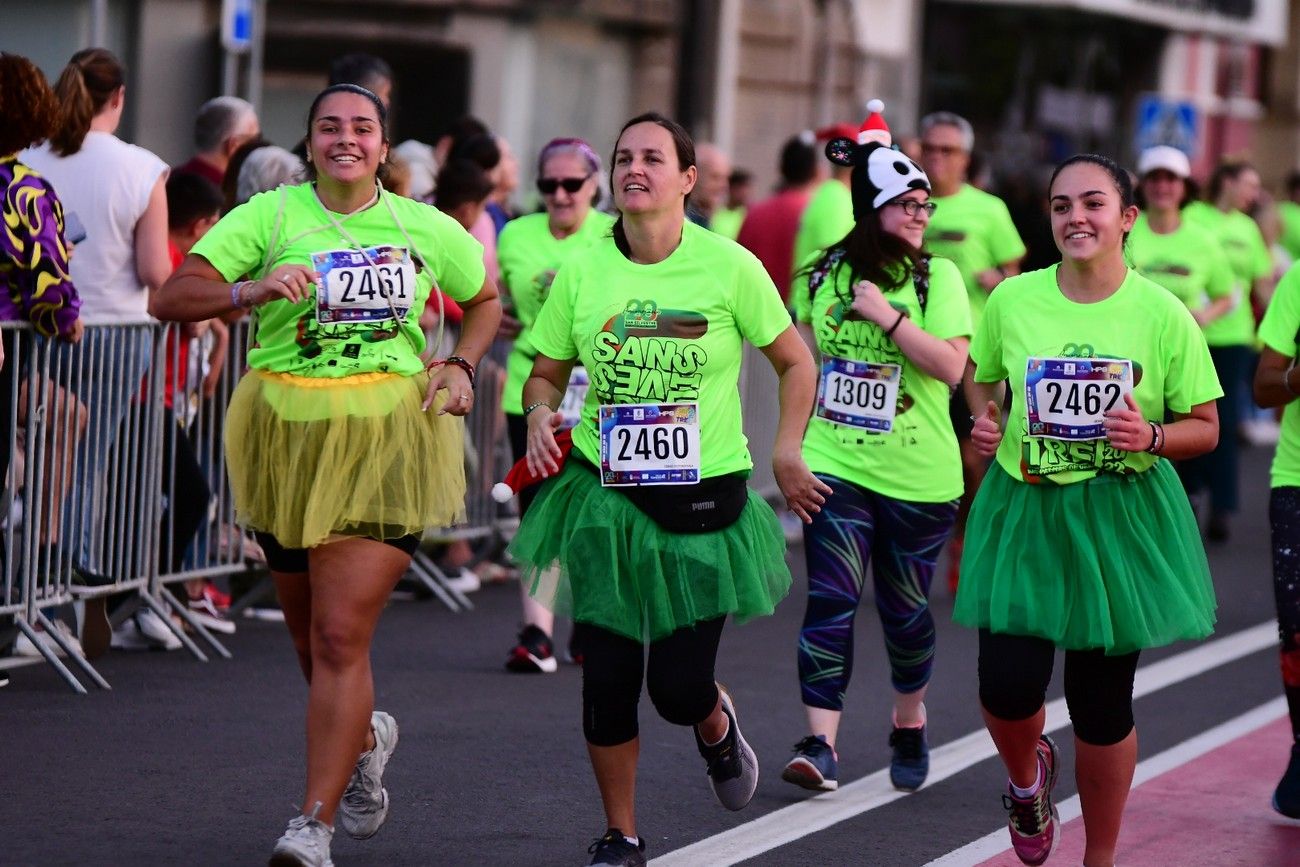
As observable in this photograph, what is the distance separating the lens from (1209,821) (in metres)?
7.24

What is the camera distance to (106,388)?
8719mm

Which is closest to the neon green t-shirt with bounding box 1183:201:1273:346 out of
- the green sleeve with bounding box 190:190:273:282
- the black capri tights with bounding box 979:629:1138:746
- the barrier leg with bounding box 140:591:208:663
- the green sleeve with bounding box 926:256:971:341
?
the green sleeve with bounding box 926:256:971:341

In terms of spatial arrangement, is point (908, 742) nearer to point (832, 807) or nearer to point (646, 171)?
point (832, 807)

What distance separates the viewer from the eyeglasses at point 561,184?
9508 mm

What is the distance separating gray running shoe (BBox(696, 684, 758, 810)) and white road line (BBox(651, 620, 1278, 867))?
0.15 meters

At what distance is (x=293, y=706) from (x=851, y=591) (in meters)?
2.08

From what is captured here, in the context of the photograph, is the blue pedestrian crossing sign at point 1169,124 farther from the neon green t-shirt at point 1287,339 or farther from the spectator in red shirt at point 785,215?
the neon green t-shirt at point 1287,339

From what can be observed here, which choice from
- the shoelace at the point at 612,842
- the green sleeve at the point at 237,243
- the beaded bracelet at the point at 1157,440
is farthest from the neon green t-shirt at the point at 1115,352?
the green sleeve at the point at 237,243

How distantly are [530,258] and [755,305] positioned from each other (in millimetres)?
3566

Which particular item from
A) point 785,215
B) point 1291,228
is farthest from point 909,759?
point 1291,228

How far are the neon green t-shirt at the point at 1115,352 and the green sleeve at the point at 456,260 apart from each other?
141cm

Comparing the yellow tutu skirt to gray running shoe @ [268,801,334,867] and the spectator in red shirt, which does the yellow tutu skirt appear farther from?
the spectator in red shirt

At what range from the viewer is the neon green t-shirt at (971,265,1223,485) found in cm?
603

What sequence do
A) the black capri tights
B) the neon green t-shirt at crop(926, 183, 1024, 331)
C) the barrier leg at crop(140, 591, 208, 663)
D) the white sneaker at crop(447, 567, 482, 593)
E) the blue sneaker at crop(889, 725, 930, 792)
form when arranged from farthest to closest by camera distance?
the neon green t-shirt at crop(926, 183, 1024, 331) → the white sneaker at crop(447, 567, 482, 593) → the barrier leg at crop(140, 591, 208, 663) → the blue sneaker at crop(889, 725, 930, 792) → the black capri tights
